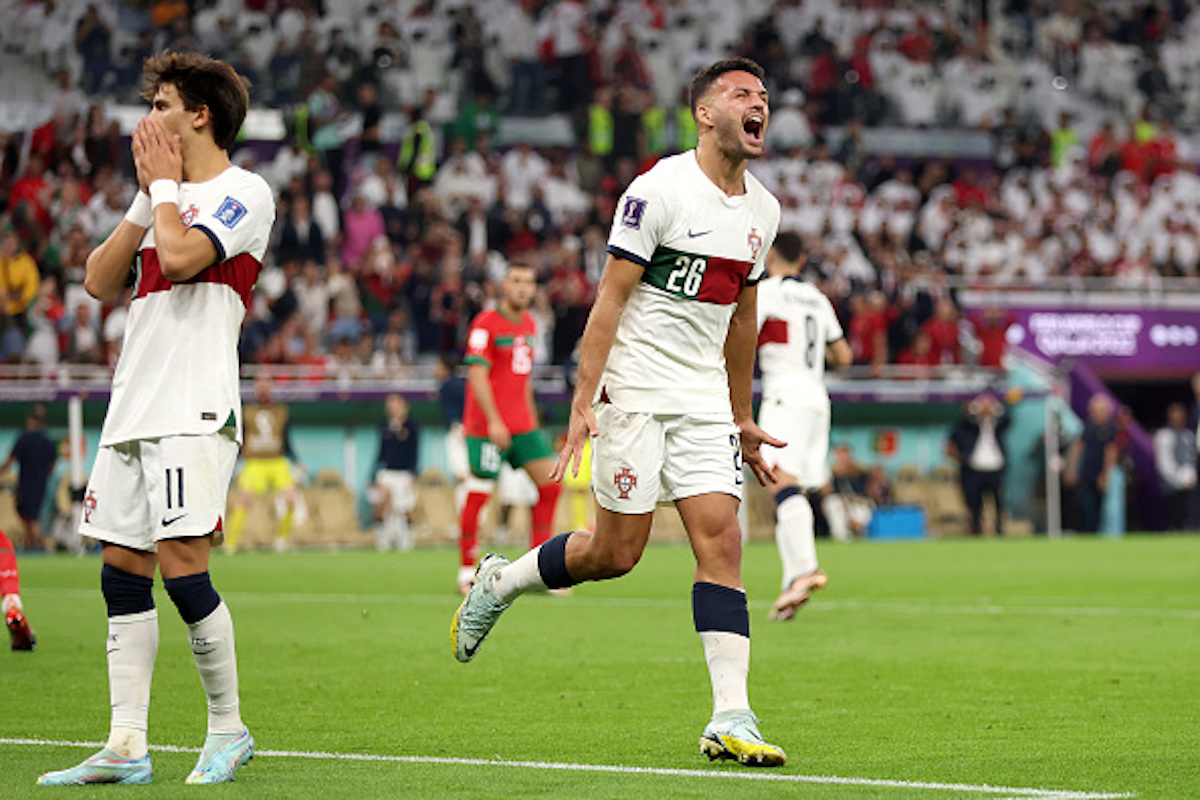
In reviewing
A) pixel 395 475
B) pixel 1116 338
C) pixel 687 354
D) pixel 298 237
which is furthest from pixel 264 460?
pixel 687 354

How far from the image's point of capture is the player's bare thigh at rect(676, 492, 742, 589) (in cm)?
672

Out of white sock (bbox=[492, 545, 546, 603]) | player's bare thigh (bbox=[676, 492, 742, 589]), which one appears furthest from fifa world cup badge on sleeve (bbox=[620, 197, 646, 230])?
white sock (bbox=[492, 545, 546, 603])

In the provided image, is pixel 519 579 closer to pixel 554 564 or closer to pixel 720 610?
pixel 554 564

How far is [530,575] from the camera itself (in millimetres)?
7410

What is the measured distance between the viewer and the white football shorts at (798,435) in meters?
13.3

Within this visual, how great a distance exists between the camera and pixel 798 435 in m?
13.4

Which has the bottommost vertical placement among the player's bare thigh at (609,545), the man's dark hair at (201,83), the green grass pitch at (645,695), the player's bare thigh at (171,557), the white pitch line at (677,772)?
the green grass pitch at (645,695)

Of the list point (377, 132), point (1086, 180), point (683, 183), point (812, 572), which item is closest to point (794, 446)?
point (812, 572)

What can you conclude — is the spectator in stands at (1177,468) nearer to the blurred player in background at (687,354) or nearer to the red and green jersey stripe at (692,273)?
the blurred player in background at (687,354)

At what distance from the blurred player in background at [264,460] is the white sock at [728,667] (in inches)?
692

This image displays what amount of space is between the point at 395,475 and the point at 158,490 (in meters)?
19.4

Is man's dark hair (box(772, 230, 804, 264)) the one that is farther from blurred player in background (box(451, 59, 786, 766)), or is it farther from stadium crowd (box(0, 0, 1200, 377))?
stadium crowd (box(0, 0, 1200, 377))

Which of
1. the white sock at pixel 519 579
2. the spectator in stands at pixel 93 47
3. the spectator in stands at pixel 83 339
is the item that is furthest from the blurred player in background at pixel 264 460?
the white sock at pixel 519 579

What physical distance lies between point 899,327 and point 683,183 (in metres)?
22.8
